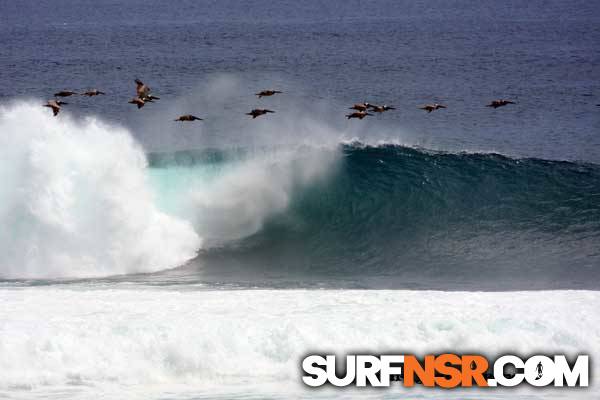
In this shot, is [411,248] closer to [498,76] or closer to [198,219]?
[198,219]

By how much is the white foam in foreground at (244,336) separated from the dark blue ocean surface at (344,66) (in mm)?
19702

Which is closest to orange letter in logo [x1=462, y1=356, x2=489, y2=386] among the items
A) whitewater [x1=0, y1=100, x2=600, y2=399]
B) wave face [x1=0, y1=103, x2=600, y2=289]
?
whitewater [x1=0, y1=100, x2=600, y2=399]

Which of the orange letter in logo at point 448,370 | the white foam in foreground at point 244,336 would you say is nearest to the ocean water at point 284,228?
the white foam in foreground at point 244,336

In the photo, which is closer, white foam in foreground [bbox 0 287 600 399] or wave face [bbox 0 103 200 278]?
white foam in foreground [bbox 0 287 600 399]

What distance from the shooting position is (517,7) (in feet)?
412

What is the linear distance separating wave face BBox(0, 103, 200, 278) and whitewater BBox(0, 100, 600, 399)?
6cm

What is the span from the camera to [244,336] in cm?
2148

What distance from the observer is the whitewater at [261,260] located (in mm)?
20719

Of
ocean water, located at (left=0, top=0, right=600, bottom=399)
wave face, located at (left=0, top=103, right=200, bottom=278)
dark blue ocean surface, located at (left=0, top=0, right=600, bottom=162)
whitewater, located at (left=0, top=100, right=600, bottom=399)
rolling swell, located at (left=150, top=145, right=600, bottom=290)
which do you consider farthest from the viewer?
dark blue ocean surface, located at (left=0, top=0, right=600, bottom=162)

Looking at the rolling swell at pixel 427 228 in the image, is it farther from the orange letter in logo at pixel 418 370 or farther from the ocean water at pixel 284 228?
the orange letter in logo at pixel 418 370

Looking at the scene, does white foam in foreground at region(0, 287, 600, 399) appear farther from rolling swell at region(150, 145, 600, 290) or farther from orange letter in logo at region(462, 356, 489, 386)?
rolling swell at region(150, 145, 600, 290)

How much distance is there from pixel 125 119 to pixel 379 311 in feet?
104

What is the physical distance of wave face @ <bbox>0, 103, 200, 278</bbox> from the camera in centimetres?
3039

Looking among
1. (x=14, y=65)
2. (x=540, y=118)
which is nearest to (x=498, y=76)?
(x=540, y=118)
